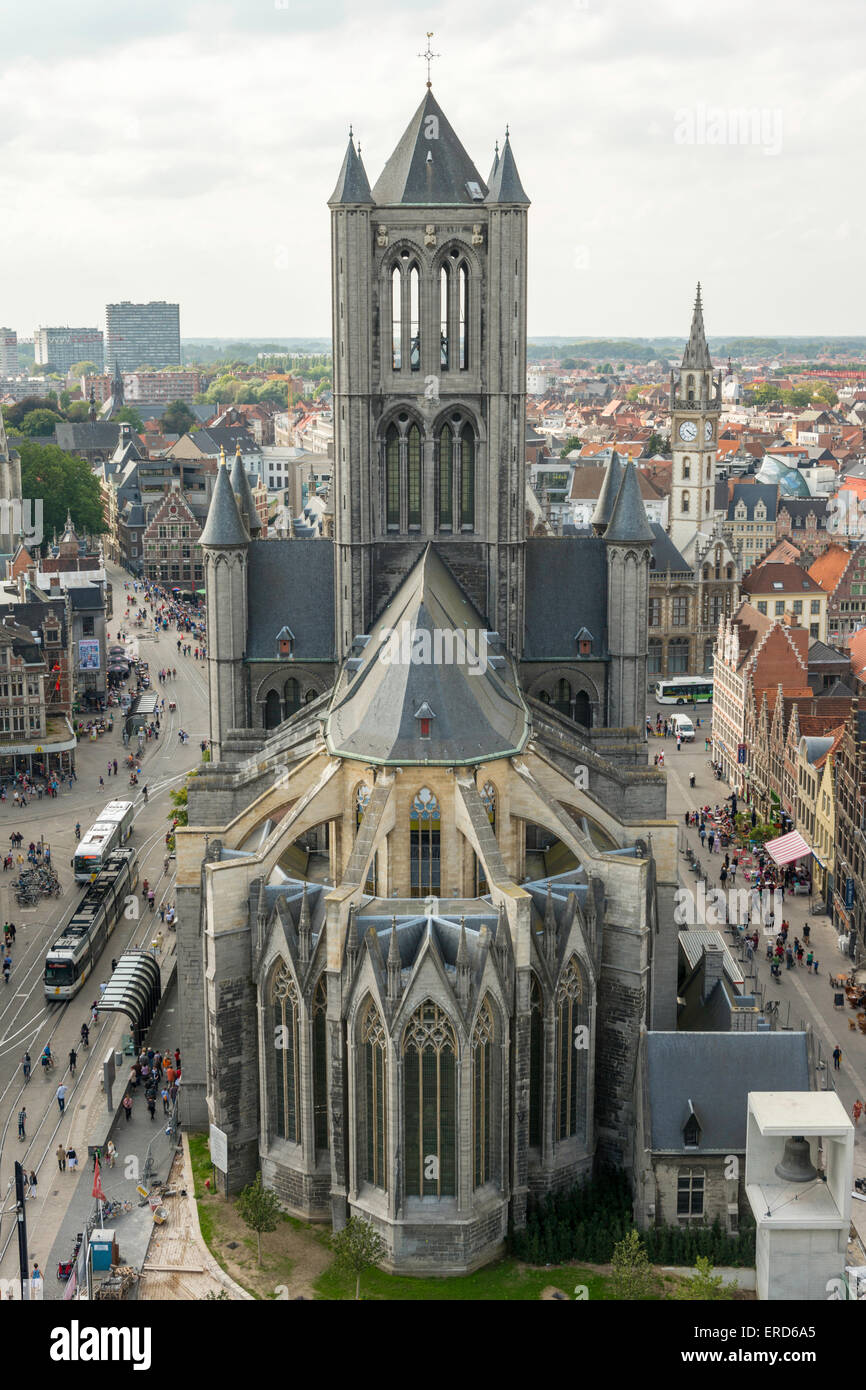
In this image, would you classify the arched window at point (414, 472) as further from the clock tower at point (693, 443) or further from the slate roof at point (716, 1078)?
the clock tower at point (693, 443)

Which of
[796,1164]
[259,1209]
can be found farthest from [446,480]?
[796,1164]

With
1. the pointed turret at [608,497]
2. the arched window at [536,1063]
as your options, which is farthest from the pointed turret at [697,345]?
the arched window at [536,1063]

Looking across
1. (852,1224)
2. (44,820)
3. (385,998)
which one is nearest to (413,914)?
(385,998)

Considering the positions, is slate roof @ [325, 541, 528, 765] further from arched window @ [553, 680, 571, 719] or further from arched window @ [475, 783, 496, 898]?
arched window @ [553, 680, 571, 719]

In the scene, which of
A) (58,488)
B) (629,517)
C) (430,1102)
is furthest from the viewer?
(58,488)

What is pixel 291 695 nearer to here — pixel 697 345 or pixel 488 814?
pixel 488 814

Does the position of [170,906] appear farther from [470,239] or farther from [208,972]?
[470,239]
